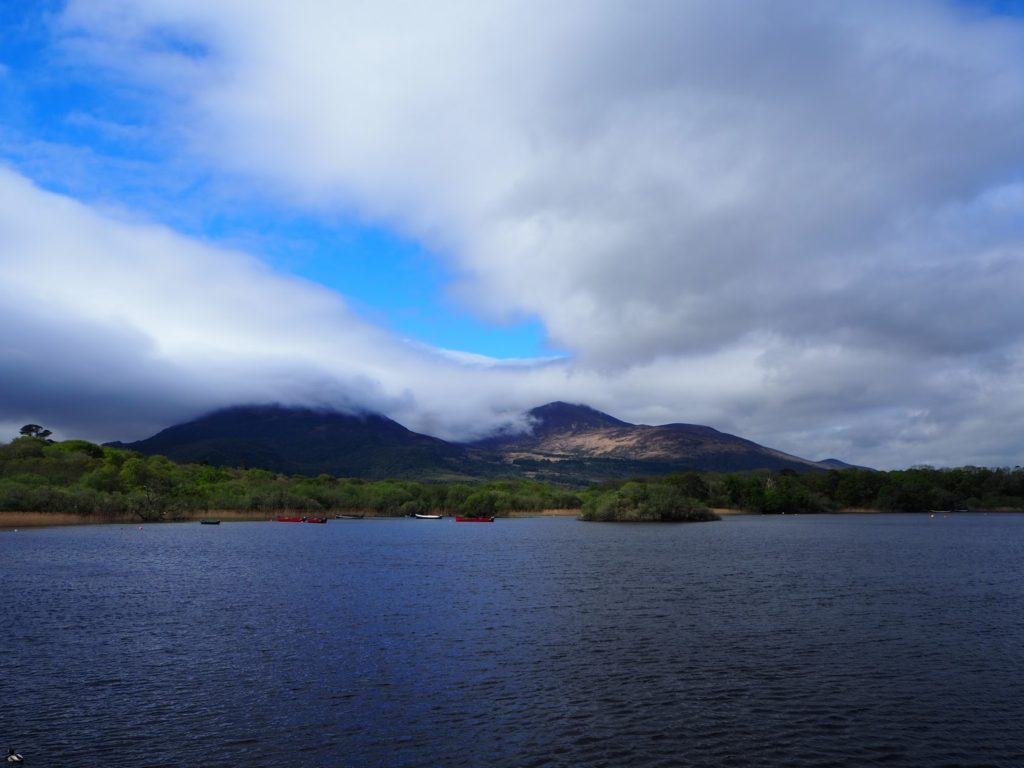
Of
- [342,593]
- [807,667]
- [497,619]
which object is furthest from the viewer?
[342,593]

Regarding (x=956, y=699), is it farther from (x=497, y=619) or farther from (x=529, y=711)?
(x=497, y=619)

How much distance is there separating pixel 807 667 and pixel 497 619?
20145 mm

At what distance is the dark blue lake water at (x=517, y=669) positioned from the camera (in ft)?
80.3

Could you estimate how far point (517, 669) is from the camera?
1350 inches

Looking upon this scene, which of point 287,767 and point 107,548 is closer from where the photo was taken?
point 287,767

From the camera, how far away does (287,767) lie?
22.7 metres

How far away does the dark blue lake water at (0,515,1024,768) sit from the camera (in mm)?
24484

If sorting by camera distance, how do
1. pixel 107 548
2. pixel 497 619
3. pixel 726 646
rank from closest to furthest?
pixel 726 646 < pixel 497 619 < pixel 107 548

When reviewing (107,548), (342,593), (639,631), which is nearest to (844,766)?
(639,631)

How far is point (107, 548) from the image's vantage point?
105750mm

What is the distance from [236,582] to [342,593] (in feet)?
45.6

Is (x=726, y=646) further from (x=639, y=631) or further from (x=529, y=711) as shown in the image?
(x=529, y=711)

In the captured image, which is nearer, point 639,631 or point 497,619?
point 639,631

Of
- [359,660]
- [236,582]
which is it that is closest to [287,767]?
[359,660]
